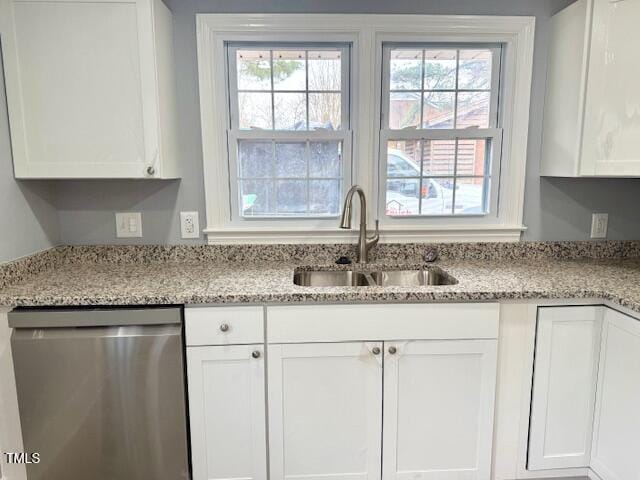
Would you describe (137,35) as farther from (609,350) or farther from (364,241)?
(609,350)

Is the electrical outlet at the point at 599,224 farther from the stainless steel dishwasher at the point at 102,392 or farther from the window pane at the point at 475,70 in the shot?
the stainless steel dishwasher at the point at 102,392

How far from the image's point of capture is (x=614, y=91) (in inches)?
64.0

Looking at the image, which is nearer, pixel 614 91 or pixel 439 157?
pixel 614 91

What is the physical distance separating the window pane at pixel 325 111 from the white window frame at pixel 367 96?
0.08 metres

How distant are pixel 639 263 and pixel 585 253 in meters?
0.23

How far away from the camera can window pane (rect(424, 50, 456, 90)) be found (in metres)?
1.94

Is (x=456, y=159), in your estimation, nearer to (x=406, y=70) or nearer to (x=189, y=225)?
(x=406, y=70)

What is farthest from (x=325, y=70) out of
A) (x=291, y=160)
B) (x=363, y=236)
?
(x=363, y=236)

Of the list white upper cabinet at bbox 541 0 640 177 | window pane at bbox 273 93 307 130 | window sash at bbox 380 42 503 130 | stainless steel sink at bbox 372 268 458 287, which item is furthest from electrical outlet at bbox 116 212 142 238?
white upper cabinet at bbox 541 0 640 177

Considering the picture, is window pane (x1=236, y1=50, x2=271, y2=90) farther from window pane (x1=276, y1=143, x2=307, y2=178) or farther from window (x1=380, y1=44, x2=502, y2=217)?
window (x1=380, y1=44, x2=502, y2=217)

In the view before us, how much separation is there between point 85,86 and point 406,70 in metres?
1.42

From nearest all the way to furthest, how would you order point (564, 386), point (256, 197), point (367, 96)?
point (564, 386), point (367, 96), point (256, 197)

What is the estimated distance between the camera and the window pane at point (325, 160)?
1983mm

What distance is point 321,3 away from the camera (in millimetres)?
1838
